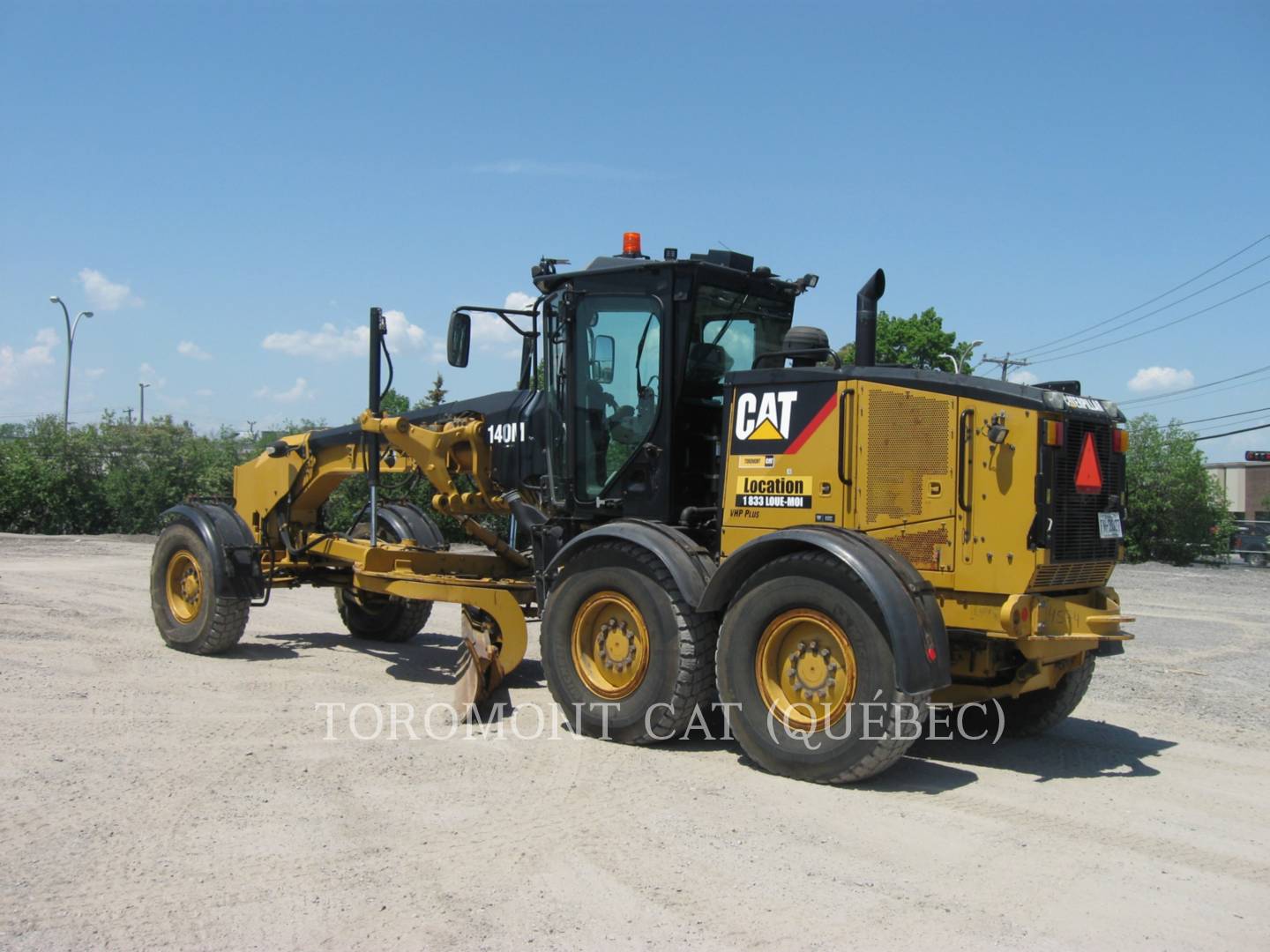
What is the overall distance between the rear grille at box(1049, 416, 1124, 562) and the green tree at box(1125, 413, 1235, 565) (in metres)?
21.8

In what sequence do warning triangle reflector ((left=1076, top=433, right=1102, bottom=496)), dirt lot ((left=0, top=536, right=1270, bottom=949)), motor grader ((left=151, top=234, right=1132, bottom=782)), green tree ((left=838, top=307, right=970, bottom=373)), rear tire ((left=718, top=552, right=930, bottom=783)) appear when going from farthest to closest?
green tree ((left=838, top=307, right=970, bottom=373)), warning triangle reflector ((left=1076, top=433, right=1102, bottom=496)), motor grader ((left=151, top=234, right=1132, bottom=782)), rear tire ((left=718, top=552, right=930, bottom=783)), dirt lot ((left=0, top=536, right=1270, bottom=949))

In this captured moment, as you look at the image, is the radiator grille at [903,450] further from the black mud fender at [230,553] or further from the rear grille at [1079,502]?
the black mud fender at [230,553]

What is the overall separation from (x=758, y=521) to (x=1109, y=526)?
2034 mm

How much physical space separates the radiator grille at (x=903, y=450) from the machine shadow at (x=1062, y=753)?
64.7 inches

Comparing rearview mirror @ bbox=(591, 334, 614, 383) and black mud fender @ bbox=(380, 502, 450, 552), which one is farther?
black mud fender @ bbox=(380, 502, 450, 552)

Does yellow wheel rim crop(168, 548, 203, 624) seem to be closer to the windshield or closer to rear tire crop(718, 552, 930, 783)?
the windshield

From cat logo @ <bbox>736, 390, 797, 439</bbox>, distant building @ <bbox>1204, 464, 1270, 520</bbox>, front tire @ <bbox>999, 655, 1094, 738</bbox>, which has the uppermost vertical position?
distant building @ <bbox>1204, 464, 1270, 520</bbox>

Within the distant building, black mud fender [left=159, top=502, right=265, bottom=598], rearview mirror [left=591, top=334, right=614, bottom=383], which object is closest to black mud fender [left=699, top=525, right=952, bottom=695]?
rearview mirror [left=591, top=334, right=614, bottom=383]

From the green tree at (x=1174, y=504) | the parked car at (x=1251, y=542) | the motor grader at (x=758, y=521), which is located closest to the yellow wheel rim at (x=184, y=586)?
the motor grader at (x=758, y=521)

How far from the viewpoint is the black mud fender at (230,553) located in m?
9.93

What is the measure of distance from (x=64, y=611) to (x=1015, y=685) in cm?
1062

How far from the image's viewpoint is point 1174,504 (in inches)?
1060

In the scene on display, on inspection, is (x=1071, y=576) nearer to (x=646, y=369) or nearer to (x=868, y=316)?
(x=868, y=316)

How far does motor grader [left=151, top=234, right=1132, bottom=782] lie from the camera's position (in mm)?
5969
